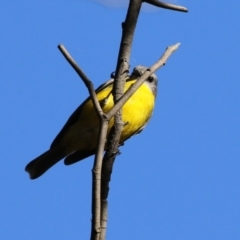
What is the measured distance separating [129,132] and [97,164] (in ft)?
14.5

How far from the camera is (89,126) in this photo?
681cm

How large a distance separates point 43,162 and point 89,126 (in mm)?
1080

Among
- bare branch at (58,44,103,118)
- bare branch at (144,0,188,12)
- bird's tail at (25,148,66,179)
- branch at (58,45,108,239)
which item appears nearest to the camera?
branch at (58,45,108,239)

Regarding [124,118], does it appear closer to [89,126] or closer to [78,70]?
[89,126]

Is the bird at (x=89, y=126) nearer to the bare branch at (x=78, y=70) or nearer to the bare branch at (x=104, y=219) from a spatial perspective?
the bare branch at (x=104, y=219)

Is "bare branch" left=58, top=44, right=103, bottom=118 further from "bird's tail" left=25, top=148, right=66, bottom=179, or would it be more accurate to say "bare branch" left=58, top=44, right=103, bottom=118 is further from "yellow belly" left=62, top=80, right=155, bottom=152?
"bird's tail" left=25, top=148, right=66, bottom=179

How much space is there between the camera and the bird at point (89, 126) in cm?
664

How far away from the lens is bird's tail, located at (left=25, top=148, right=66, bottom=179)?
753 cm

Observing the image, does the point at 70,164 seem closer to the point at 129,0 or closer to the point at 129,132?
the point at 129,132

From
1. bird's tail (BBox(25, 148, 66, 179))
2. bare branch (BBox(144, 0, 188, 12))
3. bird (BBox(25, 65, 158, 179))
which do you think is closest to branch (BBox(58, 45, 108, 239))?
bare branch (BBox(144, 0, 188, 12))

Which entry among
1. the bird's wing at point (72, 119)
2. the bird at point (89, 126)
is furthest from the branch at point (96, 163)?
the bird's wing at point (72, 119)

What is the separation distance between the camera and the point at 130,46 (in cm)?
282

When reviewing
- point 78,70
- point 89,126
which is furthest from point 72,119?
point 78,70

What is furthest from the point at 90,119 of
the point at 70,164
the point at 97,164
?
the point at 97,164
